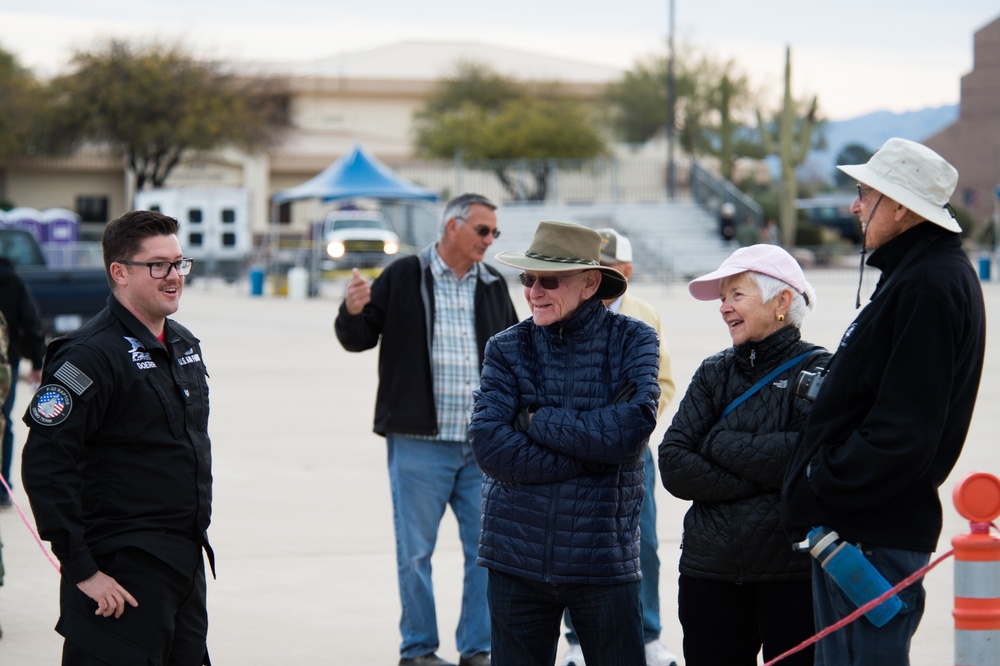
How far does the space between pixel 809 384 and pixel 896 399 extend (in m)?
0.53

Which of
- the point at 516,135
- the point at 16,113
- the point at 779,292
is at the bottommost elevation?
the point at 779,292

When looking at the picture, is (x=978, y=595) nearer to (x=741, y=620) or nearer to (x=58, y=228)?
(x=741, y=620)

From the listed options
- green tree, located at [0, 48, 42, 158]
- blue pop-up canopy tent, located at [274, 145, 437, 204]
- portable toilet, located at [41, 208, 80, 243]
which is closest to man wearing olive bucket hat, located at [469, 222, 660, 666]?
blue pop-up canopy tent, located at [274, 145, 437, 204]

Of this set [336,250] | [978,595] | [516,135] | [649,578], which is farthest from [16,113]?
[978,595]

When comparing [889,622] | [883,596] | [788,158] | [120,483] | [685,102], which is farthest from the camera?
[685,102]

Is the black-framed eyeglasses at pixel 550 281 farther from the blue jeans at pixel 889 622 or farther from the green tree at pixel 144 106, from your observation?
the green tree at pixel 144 106

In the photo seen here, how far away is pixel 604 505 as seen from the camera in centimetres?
397

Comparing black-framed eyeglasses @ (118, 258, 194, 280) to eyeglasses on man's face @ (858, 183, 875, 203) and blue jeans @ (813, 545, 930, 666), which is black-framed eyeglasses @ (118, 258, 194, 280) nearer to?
eyeglasses on man's face @ (858, 183, 875, 203)

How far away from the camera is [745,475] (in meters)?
4.19

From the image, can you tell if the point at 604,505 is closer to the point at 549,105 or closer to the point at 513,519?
the point at 513,519

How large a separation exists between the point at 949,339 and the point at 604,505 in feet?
3.73

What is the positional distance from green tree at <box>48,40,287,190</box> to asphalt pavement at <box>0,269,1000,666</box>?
38.9 meters

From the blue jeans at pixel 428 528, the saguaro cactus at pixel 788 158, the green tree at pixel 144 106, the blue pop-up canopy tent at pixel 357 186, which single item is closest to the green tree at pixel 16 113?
the green tree at pixel 144 106

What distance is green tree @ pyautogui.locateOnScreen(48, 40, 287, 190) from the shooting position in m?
52.8
